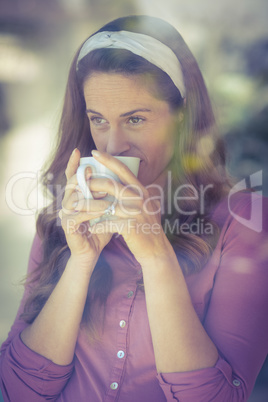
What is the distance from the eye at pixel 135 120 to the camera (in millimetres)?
981

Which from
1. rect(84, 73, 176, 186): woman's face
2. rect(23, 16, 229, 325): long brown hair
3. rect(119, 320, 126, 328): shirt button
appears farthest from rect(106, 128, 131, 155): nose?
rect(119, 320, 126, 328): shirt button

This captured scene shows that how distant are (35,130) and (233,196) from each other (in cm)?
132

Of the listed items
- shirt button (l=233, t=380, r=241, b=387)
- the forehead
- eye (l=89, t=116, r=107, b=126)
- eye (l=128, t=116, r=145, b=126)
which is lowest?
shirt button (l=233, t=380, r=241, b=387)

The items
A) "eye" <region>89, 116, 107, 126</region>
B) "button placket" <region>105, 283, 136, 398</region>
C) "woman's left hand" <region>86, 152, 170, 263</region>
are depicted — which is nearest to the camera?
"woman's left hand" <region>86, 152, 170, 263</region>

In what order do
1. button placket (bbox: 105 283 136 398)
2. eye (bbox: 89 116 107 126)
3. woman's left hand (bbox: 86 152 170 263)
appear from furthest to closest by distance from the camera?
eye (bbox: 89 116 107 126), button placket (bbox: 105 283 136 398), woman's left hand (bbox: 86 152 170 263)

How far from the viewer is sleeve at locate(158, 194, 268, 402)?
0.79 meters

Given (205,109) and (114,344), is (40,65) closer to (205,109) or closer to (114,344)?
(205,109)

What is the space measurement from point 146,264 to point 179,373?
0.82 ft

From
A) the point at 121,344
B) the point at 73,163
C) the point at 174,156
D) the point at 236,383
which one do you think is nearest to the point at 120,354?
the point at 121,344

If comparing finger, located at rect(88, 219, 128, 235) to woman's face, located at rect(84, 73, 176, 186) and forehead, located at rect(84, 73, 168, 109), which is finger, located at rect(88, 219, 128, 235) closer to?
woman's face, located at rect(84, 73, 176, 186)

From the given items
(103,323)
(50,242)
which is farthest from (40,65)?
(103,323)

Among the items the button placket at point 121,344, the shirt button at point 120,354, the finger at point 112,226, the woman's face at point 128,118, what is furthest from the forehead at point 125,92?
the shirt button at point 120,354

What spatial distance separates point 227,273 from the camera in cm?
89

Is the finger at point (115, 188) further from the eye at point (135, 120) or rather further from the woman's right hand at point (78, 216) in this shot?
the eye at point (135, 120)
